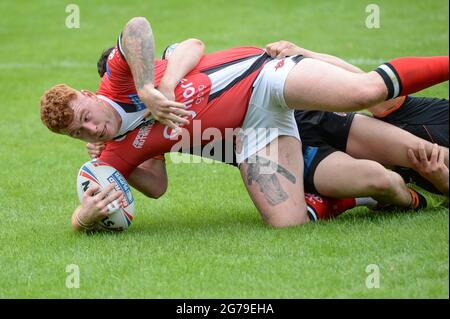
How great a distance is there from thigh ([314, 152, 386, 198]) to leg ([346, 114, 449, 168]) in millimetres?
190

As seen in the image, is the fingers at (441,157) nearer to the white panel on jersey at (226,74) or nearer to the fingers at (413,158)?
the fingers at (413,158)

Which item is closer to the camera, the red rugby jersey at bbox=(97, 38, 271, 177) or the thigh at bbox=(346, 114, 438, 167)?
the red rugby jersey at bbox=(97, 38, 271, 177)

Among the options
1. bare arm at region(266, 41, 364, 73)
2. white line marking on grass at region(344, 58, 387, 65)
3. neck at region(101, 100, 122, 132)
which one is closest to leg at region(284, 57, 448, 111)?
bare arm at region(266, 41, 364, 73)

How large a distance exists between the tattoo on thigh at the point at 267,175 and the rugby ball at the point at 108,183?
0.88 m

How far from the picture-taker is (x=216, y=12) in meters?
17.7

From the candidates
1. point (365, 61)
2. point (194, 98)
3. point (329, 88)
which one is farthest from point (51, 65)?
point (329, 88)

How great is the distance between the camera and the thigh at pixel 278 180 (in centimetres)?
651

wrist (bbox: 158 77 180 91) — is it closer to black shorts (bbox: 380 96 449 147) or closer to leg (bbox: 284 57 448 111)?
leg (bbox: 284 57 448 111)

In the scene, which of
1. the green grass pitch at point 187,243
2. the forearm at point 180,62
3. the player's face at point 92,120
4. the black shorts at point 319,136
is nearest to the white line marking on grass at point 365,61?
the green grass pitch at point 187,243

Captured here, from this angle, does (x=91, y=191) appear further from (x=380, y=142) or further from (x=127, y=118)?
(x=380, y=142)

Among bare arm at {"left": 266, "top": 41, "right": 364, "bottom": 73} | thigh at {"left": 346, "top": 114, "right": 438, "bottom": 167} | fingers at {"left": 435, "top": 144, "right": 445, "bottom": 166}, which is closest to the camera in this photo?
fingers at {"left": 435, "top": 144, "right": 445, "bottom": 166}

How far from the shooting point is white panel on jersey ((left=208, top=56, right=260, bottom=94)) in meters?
6.59

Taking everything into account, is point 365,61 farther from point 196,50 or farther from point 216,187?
point 196,50

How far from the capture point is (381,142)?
668 centimetres
